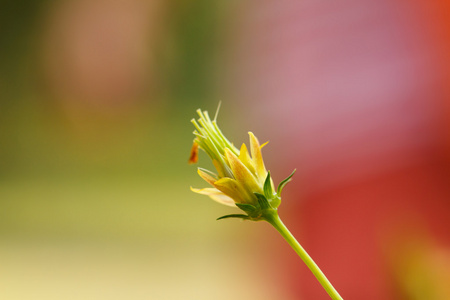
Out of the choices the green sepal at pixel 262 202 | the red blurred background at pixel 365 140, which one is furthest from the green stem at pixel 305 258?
the red blurred background at pixel 365 140

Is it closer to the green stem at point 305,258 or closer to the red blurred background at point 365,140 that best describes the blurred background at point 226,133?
the red blurred background at point 365,140

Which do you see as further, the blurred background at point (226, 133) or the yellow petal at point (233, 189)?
the blurred background at point (226, 133)

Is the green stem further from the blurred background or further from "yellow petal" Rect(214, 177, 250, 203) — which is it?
the blurred background

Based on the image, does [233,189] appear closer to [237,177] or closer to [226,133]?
[237,177]

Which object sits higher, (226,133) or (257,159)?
(226,133)

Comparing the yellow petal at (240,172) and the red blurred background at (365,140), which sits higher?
the red blurred background at (365,140)

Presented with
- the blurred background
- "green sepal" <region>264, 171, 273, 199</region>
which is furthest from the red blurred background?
"green sepal" <region>264, 171, 273, 199</region>

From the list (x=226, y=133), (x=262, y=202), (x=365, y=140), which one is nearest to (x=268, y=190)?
(x=262, y=202)
